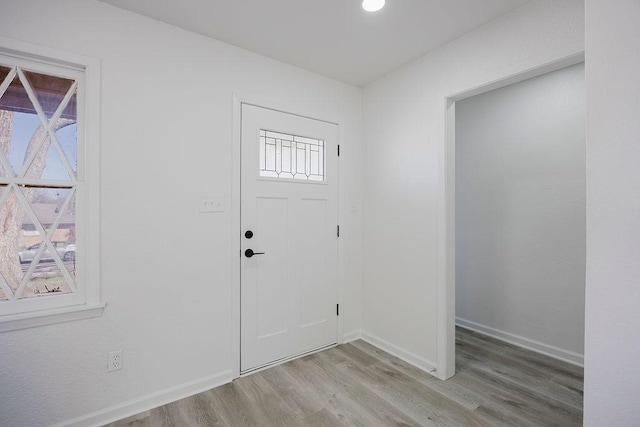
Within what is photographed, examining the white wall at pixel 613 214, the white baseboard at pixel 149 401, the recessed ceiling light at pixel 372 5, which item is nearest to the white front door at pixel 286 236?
the white baseboard at pixel 149 401

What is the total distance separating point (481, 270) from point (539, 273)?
0.56 metres

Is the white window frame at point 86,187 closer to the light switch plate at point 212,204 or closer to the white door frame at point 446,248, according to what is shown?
the light switch plate at point 212,204

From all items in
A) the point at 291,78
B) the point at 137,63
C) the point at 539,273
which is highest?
the point at 291,78

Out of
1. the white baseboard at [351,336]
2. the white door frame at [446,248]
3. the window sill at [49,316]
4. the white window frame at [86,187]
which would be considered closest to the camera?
the window sill at [49,316]

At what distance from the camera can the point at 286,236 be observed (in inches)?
106

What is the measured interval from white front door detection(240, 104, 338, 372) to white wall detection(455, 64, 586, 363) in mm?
1629

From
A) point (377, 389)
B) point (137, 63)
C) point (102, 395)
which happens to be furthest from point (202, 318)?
point (137, 63)

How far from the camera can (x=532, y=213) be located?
2.90 metres

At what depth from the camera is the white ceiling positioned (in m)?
1.91

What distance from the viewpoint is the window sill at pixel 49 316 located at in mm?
1626

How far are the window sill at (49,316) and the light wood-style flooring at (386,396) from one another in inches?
27.9

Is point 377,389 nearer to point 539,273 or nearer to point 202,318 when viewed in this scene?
point 202,318

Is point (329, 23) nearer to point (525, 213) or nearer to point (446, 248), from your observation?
point (446, 248)

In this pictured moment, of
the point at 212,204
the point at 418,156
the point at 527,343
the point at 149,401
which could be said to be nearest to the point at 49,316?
the point at 149,401
